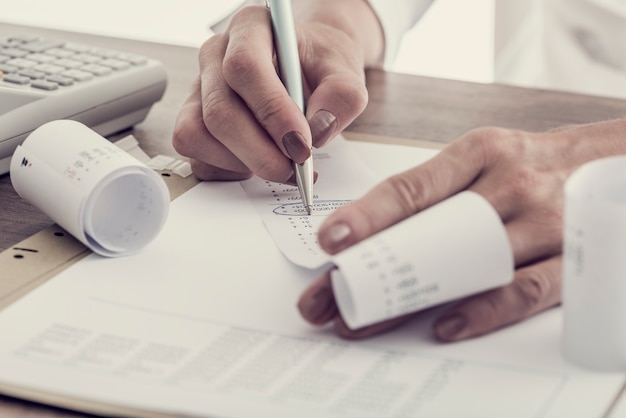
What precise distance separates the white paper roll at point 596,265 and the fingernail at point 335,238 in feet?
0.43

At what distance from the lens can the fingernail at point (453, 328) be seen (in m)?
0.55

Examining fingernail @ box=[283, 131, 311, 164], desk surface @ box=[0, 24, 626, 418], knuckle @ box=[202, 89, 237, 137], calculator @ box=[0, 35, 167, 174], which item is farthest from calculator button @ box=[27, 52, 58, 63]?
fingernail @ box=[283, 131, 311, 164]

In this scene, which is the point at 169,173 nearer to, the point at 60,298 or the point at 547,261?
the point at 60,298

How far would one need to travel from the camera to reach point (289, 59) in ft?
2.70

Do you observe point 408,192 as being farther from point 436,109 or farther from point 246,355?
point 436,109

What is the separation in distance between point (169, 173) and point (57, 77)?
0.16 m

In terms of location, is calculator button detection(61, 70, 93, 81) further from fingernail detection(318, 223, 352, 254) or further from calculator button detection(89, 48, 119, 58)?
fingernail detection(318, 223, 352, 254)

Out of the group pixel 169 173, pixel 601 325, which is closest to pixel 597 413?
pixel 601 325

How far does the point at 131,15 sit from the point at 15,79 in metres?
1.63

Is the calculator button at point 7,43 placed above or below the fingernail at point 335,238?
below

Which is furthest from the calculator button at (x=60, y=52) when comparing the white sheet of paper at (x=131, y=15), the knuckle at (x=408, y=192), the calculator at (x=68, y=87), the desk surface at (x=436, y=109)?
the white sheet of paper at (x=131, y=15)

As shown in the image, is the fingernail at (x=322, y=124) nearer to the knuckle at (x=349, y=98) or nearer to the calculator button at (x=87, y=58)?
the knuckle at (x=349, y=98)

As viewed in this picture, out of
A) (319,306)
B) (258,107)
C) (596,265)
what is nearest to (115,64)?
(258,107)

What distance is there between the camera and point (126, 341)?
0.55 m
